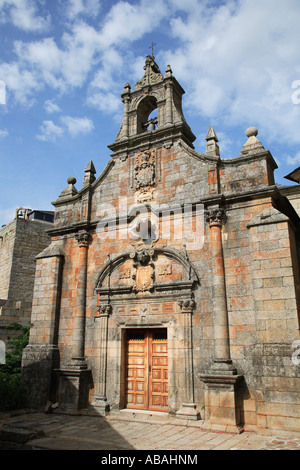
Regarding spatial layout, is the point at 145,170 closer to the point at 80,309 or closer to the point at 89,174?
the point at 89,174

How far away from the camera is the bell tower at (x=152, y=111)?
10.9m

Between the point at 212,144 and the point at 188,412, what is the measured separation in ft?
21.5

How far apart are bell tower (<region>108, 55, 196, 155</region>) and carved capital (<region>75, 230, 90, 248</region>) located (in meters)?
2.71

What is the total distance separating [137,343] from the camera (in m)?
9.82

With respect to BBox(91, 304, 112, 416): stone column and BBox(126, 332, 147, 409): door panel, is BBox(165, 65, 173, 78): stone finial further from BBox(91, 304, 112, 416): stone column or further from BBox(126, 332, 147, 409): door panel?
BBox(126, 332, 147, 409): door panel

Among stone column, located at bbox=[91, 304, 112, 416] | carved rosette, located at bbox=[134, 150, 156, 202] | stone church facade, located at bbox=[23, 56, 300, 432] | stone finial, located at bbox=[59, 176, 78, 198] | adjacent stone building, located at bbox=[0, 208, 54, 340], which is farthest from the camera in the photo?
adjacent stone building, located at bbox=[0, 208, 54, 340]

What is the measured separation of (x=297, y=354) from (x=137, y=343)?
4119mm

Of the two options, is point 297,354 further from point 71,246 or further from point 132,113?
point 132,113

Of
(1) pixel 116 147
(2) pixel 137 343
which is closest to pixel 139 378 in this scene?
(2) pixel 137 343

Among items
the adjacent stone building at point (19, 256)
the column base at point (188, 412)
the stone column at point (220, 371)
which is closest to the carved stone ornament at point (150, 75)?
the stone column at point (220, 371)

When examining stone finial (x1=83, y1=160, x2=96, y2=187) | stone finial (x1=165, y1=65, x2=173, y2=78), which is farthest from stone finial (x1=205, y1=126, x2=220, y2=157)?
stone finial (x1=83, y1=160, x2=96, y2=187)

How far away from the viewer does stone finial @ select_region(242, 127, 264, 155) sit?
30.6 feet

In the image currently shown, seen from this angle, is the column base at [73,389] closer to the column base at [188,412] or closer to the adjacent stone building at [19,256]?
the column base at [188,412]

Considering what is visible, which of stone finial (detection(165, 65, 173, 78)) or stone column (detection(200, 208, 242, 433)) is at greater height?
stone finial (detection(165, 65, 173, 78))
